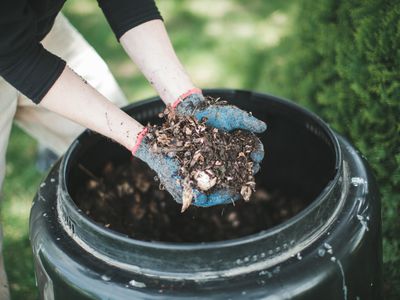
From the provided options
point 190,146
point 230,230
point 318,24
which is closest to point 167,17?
point 318,24

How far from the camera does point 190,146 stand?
61.9 inches

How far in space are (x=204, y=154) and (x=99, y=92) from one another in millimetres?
473

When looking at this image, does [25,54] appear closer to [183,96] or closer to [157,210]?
[183,96]

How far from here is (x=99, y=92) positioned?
179 cm

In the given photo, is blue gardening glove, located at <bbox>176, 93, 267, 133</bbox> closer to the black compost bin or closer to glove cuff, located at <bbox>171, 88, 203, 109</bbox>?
glove cuff, located at <bbox>171, 88, 203, 109</bbox>

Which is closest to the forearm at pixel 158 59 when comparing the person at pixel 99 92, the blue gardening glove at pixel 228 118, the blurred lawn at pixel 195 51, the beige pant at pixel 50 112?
the person at pixel 99 92

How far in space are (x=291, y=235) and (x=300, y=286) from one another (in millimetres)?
130

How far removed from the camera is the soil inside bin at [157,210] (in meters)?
2.05

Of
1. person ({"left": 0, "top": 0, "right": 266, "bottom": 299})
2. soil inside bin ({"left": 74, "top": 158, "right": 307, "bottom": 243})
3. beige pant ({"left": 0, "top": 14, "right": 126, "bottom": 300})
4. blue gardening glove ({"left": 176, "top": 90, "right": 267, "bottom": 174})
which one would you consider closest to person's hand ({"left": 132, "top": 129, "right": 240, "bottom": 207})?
person ({"left": 0, "top": 0, "right": 266, "bottom": 299})

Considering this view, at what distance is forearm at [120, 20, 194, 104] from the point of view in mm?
1754

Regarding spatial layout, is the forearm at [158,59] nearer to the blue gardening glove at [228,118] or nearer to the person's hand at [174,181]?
the blue gardening glove at [228,118]

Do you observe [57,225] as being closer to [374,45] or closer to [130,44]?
[130,44]

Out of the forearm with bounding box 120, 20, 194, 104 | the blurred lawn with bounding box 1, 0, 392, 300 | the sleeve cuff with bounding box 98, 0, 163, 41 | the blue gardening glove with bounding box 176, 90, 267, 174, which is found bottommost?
the blurred lawn with bounding box 1, 0, 392, 300

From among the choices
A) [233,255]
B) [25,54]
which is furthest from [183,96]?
[233,255]
